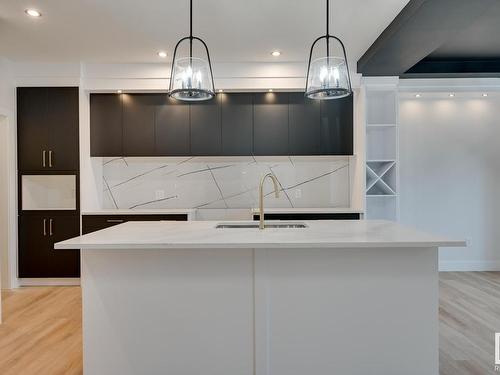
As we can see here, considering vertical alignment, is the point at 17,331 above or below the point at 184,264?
below

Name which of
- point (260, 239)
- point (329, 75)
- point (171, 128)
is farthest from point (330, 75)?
point (171, 128)

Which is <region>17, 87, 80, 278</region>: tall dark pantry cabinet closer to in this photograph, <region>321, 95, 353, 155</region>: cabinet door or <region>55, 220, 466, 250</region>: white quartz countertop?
<region>55, 220, 466, 250</region>: white quartz countertop

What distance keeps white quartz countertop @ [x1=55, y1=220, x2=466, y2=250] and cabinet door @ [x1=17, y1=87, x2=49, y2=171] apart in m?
2.58

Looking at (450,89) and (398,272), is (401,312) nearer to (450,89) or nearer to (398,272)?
(398,272)

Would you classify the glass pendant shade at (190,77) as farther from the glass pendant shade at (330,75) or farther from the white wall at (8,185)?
the white wall at (8,185)

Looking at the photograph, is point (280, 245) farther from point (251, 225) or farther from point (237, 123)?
point (237, 123)

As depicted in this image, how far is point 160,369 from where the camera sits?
2.14 meters

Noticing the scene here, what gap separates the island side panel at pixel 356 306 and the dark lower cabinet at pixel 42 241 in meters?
3.15

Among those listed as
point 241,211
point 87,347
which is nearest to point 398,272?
point 87,347

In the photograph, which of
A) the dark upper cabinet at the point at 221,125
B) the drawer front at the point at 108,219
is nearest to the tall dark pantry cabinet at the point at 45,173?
the drawer front at the point at 108,219

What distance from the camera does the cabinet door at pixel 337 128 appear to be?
4430 millimetres

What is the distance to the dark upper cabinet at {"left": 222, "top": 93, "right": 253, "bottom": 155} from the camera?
4449mm

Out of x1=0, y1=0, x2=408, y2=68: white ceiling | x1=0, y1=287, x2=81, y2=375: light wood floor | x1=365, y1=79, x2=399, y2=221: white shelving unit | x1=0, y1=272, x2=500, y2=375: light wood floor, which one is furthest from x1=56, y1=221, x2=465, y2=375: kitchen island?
x1=365, y1=79, x2=399, y2=221: white shelving unit

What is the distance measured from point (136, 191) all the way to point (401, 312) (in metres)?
3.69
